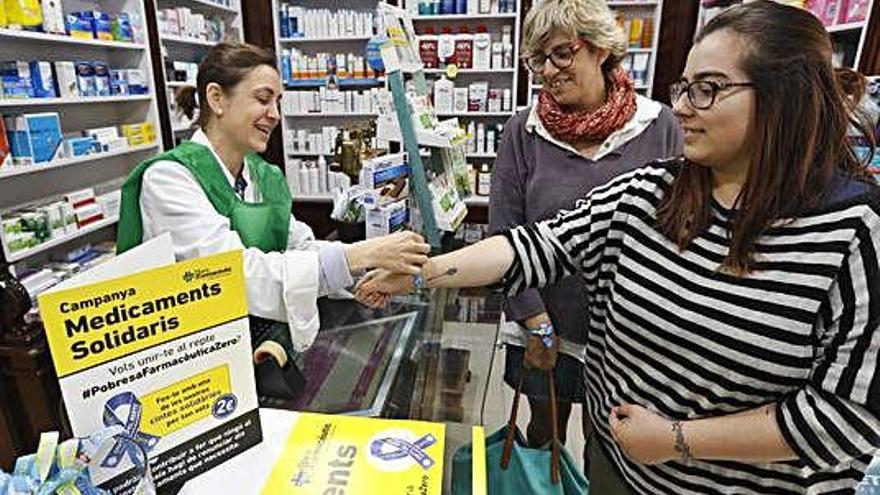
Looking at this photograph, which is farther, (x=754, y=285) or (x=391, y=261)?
(x=391, y=261)

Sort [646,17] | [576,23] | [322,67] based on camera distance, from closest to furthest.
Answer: [576,23] < [646,17] < [322,67]

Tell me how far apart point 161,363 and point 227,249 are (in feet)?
2.20

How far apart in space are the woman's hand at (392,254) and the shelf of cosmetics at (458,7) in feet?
11.3

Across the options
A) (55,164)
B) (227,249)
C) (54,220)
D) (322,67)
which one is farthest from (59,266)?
(322,67)

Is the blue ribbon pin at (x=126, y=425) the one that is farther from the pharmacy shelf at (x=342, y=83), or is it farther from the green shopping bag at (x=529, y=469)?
the pharmacy shelf at (x=342, y=83)

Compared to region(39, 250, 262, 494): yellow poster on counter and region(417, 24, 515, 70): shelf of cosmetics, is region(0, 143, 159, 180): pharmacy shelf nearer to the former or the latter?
region(417, 24, 515, 70): shelf of cosmetics

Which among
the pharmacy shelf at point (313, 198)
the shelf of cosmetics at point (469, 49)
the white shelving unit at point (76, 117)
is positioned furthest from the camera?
the pharmacy shelf at point (313, 198)

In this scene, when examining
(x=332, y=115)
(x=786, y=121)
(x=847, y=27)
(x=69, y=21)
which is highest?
(x=69, y=21)

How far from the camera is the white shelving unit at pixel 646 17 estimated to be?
416cm

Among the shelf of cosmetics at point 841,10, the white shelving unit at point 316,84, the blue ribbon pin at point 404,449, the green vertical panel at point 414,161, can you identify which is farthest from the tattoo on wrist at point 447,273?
the white shelving unit at point 316,84

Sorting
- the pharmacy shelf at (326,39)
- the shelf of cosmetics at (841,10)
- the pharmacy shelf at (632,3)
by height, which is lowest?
the shelf of cosmetics at (841,10)

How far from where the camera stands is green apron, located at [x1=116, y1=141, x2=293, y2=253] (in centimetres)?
142

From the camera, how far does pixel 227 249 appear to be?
135 centimetres

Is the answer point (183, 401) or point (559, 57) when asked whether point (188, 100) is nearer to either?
point (559, 57)
